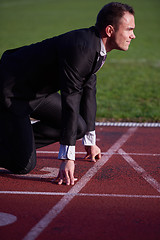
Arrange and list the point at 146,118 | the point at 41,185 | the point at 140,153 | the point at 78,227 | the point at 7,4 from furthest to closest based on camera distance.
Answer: the point at 7,4 → the point at 146,118 → the point at 140,153 → the point at 41,185 → the point at 78,227

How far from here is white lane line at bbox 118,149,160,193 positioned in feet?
14.5

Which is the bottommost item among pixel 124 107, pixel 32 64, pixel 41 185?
pixel 124 107

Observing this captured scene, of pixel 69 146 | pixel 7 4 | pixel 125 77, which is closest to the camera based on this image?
pixel 69 146

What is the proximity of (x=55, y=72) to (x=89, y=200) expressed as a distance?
122 cm

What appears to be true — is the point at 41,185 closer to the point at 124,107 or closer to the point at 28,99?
the point at 28,99

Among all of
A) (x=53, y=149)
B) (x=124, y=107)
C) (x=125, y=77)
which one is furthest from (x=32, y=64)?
(x=125, y=77)

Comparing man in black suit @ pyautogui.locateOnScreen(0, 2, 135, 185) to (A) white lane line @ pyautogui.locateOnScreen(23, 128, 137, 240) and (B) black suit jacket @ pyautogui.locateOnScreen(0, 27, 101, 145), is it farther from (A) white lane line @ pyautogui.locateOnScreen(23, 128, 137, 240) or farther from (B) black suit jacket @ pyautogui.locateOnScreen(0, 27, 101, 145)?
(A) white lane line @ pyautogui.locateOnScreen(23, 128, 137, 240)

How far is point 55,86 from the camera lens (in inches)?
171

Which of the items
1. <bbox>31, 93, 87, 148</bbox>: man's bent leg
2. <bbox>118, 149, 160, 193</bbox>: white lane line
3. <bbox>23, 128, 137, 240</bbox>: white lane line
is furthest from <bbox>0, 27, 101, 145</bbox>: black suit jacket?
<bbox>118, 149, 160, 193</bbox>: white lane line

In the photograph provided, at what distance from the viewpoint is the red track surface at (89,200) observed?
330cm

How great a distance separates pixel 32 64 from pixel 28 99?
41 cm

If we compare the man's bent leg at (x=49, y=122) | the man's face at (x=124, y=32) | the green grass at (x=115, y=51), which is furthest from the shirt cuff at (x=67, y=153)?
the green grass at (x=115, y=51)

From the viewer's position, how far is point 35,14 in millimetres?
39094

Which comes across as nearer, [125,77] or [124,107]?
[124,107]
